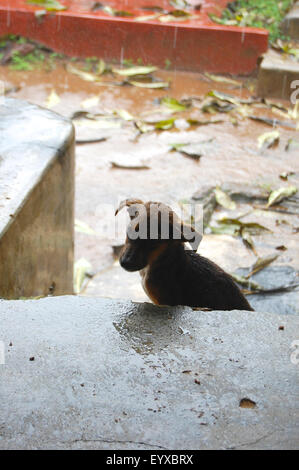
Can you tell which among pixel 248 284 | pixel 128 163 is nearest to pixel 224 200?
pixel 128 163

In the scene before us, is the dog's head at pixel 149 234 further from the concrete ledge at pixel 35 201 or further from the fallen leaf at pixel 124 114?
the fallen leaf at pixel 124 114

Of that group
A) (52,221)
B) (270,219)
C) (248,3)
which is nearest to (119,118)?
(270,219)

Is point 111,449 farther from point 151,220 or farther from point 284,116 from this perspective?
point 284,116

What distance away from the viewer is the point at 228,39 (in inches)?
313

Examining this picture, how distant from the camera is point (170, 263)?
2.28 metres

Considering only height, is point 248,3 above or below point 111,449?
above

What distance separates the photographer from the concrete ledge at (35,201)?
103 inches

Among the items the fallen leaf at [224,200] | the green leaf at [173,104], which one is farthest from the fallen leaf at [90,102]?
the fallen leaf at [224,200]

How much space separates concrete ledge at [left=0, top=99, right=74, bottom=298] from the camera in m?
2.62

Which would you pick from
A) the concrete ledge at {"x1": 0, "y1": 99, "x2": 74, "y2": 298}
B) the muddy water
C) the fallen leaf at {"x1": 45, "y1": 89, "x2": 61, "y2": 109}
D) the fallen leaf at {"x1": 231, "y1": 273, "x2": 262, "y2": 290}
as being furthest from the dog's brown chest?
the fallen leaf at {"x1": 45, "y1": 89, "x2": 61, "y2": 109}

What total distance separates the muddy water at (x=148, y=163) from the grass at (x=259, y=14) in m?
1.55

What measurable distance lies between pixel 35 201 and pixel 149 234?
958mm

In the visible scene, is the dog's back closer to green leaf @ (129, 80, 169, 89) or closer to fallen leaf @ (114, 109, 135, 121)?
fallen leaf @ (114, 109, 135, 121)

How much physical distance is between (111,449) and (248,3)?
388 inches
